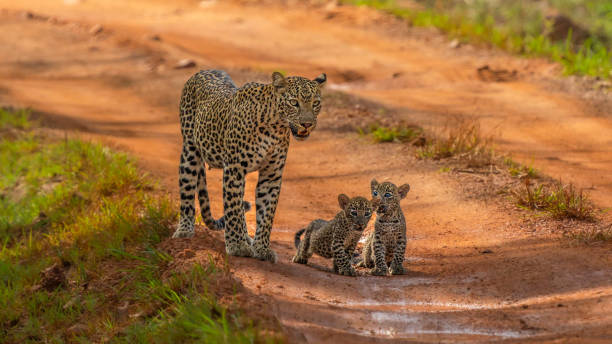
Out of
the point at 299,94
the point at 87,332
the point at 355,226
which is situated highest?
the point at 299,94

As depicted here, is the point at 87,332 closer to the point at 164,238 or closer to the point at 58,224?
the point at 164,238

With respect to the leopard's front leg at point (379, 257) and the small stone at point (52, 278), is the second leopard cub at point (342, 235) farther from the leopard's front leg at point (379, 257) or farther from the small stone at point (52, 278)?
the small stone at point (52, 278)

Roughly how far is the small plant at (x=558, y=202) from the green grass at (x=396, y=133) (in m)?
3.39

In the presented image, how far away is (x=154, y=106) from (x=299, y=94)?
35.8 feet

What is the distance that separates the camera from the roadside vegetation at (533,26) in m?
18.1

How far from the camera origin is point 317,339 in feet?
21.5

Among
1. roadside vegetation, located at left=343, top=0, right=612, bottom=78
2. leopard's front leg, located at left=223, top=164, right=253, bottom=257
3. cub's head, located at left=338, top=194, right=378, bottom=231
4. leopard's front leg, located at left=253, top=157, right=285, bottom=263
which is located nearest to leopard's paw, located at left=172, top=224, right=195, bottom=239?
leopard's front leg, located at left=223, top=164, right=253, bottom=257

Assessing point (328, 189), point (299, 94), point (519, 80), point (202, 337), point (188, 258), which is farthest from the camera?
point (519, 80)

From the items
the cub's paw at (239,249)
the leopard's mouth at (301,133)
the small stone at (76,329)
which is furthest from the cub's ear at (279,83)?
the small stone at (76,329)

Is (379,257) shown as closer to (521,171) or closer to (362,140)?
(521,171)

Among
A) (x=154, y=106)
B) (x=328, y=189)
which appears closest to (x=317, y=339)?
(x=328, y=189)

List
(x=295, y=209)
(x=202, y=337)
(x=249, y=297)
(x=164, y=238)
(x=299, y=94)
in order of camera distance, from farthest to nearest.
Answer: (x=295, y=209), (x=164, y=238), (x=299, y=94), (x=249, y=297), (x=202, y=337)

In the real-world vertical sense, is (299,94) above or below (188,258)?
above

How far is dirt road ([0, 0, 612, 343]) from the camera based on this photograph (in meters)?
7.31
